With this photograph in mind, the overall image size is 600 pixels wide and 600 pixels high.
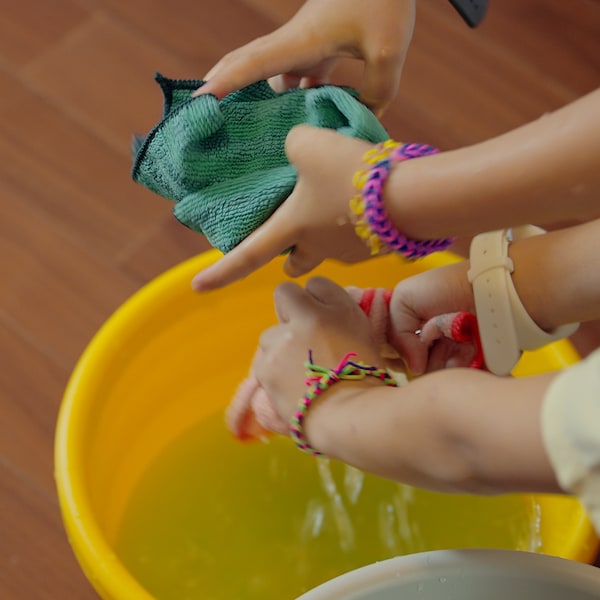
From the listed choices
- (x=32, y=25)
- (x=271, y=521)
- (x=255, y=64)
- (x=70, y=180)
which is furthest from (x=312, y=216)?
(x=32, y=25)

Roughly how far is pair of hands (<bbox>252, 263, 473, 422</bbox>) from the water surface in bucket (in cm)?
28

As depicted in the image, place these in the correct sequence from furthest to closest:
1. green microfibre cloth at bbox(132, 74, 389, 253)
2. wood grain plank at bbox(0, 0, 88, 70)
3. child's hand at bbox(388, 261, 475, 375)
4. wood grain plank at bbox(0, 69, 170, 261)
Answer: wood grain plank at bbox(0, 0, 88, 70)
wood grain plank at bbox(0, 69, 170, 261)
child's hand at bbox(388, 261, 475, 375)
green microfibre cloth at bbox(132, 74, 389, 253)

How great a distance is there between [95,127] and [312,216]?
2.62ft

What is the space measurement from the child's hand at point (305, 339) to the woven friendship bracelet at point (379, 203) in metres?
0.10

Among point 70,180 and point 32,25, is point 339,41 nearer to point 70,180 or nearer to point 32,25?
point 70,180

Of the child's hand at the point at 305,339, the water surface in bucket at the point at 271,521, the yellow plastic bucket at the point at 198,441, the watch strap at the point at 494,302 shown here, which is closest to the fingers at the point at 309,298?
the child's hand at the point at 305,339

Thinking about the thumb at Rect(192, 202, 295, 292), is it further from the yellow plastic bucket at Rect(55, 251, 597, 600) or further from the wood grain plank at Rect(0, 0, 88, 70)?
the wood grain plank at Rect(0, 0, 88, 70)

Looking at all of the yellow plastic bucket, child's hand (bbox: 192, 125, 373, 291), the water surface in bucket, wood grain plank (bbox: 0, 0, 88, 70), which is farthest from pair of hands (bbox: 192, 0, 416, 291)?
wood grain plank (bbox: 0, 0, 88, 70)

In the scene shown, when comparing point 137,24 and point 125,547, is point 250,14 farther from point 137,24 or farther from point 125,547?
point 125,547

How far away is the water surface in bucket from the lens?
956 mm

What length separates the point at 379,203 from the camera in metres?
0.57

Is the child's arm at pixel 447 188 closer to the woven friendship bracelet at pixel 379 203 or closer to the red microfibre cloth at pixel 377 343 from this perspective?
the woven friendship bracelet at pixel 379 203

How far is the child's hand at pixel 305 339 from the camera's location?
673mm

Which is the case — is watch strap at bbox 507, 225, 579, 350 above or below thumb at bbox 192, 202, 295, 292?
below
